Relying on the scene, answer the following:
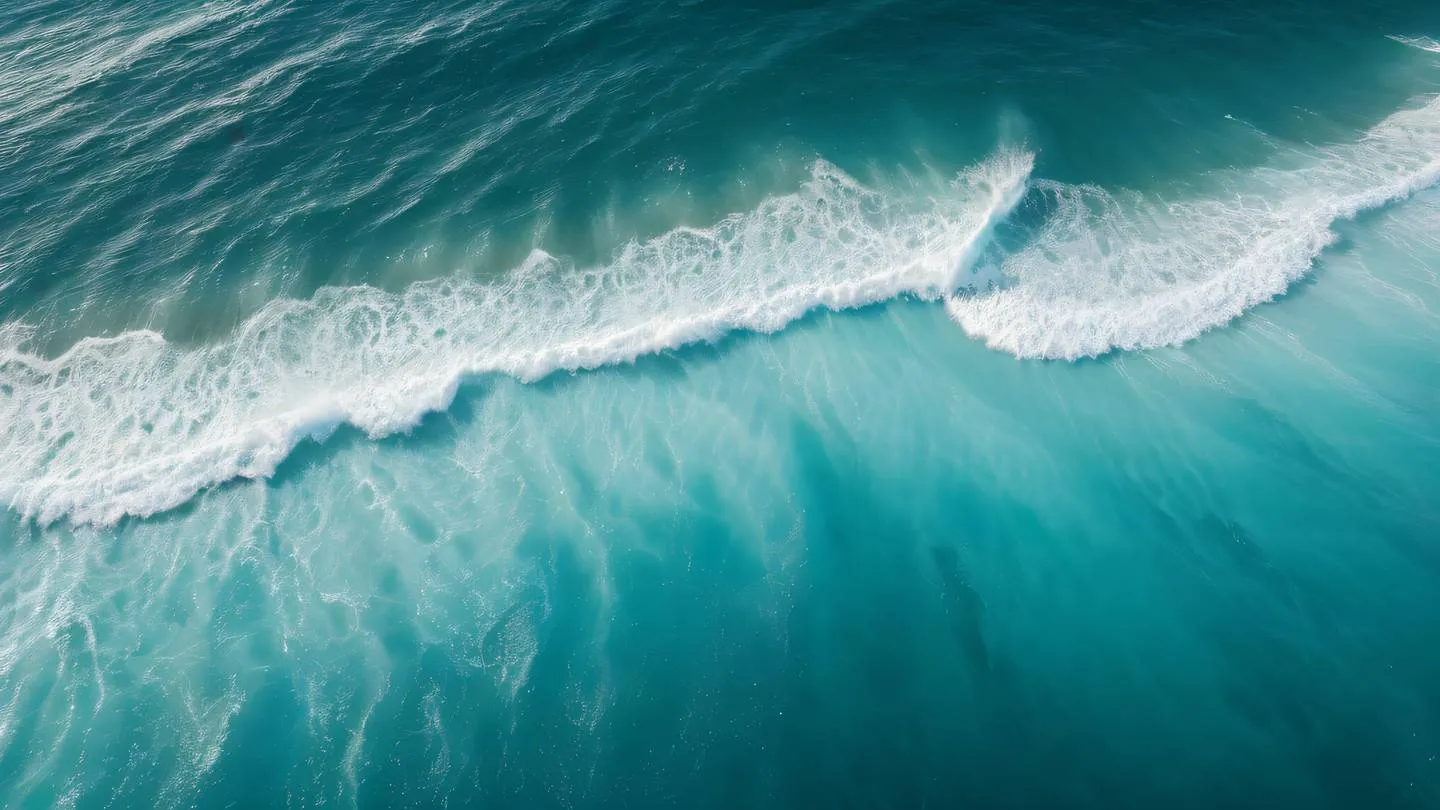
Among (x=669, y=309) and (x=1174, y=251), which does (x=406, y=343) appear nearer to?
(x=669, y=309)

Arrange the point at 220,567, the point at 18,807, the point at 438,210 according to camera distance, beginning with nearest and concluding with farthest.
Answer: the point at 18,807 → the point at 220,567 → the point at 438,210

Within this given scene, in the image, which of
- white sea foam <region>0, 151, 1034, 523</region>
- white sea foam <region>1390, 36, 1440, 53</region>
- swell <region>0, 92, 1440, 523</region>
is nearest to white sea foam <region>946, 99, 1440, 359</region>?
swell <region>0, 92, 1440, 523</region>

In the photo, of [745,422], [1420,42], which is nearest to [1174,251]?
[745,422]

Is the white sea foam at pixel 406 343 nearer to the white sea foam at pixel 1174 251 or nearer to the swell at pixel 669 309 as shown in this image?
the swell at pixel 669 309

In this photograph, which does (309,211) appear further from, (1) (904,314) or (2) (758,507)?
(1) (904,314)

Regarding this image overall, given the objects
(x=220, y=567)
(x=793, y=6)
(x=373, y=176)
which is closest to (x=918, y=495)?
(x=220, y=567)

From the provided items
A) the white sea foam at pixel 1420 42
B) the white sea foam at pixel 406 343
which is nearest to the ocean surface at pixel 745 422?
the white sea foam at pixel 406 343
